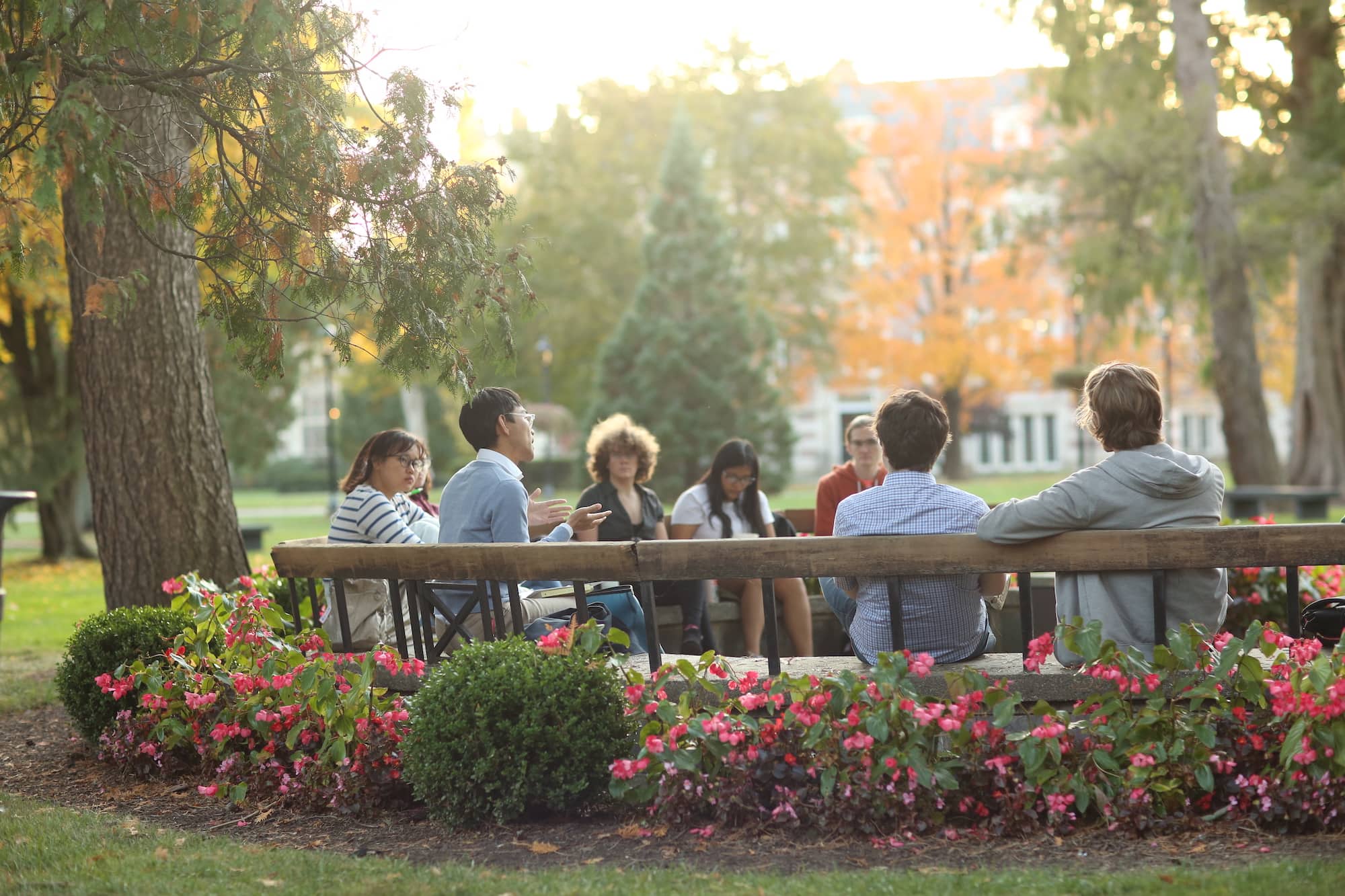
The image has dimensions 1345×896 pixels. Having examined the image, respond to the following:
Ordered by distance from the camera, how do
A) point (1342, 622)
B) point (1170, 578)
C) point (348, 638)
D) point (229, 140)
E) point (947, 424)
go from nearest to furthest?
point (1170, 578) < point (947, 424) < point (1342, 622) < point (348, 638) < point (229, 140)

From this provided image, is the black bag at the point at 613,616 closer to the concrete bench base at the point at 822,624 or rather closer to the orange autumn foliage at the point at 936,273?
the concrete bench base at the point at 822,624

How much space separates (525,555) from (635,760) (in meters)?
0.91

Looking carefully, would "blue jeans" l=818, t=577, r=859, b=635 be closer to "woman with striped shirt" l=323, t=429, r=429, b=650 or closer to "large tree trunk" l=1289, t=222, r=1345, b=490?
"woman with striped shirt" l=323, t=429, r=429, b=650

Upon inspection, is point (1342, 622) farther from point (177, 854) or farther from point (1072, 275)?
point (1072, 275)

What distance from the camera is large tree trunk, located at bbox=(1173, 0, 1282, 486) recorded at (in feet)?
69.3

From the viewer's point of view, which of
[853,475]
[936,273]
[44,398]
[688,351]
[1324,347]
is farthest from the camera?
[936,273]

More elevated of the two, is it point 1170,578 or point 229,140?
point 229,140

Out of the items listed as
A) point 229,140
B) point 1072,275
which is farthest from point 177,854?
point 1072,275

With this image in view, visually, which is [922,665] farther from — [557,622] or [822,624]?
[822,624]

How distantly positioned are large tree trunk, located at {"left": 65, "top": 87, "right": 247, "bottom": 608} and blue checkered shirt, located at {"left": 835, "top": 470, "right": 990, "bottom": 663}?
4.26 meters

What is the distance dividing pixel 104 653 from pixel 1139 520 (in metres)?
4.38

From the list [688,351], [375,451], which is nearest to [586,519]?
[375,451]

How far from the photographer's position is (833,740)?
4.46 m

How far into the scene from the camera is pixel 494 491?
5.82m
